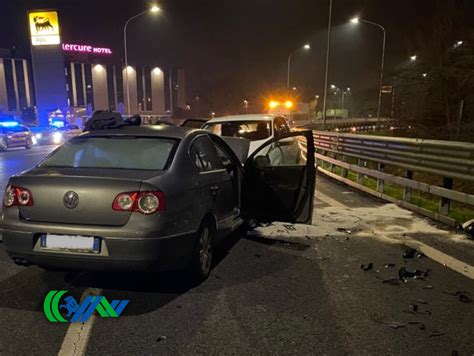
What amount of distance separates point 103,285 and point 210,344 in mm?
1614

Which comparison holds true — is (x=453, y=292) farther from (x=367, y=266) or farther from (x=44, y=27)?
(x=44, y=27)

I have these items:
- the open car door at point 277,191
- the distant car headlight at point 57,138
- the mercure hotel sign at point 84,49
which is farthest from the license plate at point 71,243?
the mercure hotel sign at point 84,49

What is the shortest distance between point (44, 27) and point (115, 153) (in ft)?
181

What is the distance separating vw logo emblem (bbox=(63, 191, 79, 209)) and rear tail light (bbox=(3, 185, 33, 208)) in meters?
0.37

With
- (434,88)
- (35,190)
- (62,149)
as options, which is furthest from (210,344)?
Result: (434,88)

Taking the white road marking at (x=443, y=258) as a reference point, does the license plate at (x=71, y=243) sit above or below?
above

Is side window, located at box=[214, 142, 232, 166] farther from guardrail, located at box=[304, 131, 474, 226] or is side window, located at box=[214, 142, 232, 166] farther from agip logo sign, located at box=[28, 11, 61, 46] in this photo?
agip logo sign, located at box=[28, 11, 61, 46]

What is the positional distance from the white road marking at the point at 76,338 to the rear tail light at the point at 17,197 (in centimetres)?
120

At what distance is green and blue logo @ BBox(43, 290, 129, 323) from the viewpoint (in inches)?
140

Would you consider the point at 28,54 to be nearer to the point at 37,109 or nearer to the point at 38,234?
the point at 37,109

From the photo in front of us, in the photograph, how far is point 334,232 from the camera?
6.24 metres

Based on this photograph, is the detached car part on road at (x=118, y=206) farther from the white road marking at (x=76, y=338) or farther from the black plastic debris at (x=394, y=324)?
the black plastic debris at (x=394, y=324)

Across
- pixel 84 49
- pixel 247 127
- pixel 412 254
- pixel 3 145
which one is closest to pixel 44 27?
pixel 84 49

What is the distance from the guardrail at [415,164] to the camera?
259 inches
